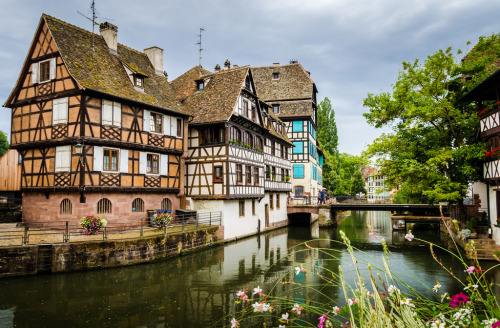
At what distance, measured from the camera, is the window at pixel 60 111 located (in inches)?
762

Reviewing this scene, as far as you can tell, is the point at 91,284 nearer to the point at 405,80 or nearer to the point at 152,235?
the point at 152,235

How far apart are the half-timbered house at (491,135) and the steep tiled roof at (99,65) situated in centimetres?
1786

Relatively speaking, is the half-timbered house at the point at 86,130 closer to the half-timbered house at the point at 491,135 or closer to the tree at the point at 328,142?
the half-timbered house at the point at 491,135

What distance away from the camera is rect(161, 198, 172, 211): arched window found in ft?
77.6

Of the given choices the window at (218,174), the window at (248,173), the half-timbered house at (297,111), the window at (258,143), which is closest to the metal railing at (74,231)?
the window at (218,174)

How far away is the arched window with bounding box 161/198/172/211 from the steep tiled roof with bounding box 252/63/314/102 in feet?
79.3

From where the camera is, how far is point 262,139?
101ft

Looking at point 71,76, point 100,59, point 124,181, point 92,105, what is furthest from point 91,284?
point 100,59

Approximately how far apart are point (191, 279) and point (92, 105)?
10800 mm

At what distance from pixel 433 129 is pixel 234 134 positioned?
13.0 m

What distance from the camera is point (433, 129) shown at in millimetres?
22406

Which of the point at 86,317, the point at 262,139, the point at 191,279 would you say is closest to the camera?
the point at 86,317

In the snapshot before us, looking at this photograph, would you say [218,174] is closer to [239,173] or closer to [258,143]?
[239,173]

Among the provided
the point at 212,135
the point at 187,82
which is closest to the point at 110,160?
the point at 212,135
